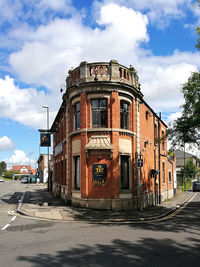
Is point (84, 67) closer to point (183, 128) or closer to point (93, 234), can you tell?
point (183, 128)

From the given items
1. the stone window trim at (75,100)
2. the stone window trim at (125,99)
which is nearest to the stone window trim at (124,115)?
the stone window trim at (125,99)

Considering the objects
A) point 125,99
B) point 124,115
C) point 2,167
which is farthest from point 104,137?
point 2,167

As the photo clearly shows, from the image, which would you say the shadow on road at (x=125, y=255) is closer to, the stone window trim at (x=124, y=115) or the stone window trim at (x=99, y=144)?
the stone window trim at (x=99, y=144)

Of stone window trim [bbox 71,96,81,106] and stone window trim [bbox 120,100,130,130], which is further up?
stone window trim [bbox 71,96,81,106]

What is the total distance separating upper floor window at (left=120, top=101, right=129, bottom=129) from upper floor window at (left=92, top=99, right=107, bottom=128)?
1.26 meters

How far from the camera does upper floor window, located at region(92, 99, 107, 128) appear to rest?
17.8 m

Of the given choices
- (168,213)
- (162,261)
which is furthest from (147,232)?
(168,213)

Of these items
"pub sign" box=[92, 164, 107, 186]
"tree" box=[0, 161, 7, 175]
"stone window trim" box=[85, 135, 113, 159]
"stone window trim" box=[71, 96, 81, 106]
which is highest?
"stone window trim" box=[71, 96, 81, 106]

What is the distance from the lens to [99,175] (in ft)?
55.4

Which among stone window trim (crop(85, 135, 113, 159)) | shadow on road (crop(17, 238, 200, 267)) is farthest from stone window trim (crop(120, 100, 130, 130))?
shadow on road (crop(17, 238, 200, 267))

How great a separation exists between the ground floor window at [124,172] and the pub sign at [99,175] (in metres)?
1.59

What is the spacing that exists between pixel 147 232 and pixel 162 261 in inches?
157

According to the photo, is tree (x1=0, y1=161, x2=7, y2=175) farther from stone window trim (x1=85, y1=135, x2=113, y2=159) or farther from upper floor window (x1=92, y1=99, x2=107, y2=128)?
stone window trim (x1=85, y1=135, x2=113, y2=159)

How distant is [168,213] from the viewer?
18.2 metres
